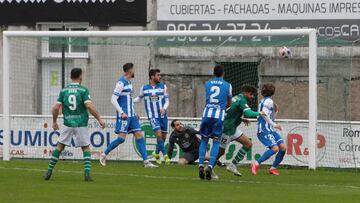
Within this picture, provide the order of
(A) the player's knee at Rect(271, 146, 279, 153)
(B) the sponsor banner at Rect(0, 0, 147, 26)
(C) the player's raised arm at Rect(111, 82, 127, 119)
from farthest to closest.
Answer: (B) the sponsor banner at Rect(0, 0, 147, 26) → (C) the player's raised arm at Rect(111, 82, 127, 119) → (A) the player's knee at Rect(271, 146, 279, 153)

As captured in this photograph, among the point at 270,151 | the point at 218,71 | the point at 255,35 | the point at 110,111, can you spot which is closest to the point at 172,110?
the point at 110,111

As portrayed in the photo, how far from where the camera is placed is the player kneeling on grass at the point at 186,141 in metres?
26.0

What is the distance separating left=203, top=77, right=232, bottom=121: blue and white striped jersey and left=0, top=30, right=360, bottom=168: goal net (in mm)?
4415

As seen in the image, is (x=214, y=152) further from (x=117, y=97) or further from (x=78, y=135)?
(x=117, y=97)

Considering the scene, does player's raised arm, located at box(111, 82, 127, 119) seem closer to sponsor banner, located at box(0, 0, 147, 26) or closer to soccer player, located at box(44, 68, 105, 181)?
soccer player, located at box(44, 68, 105, 181)

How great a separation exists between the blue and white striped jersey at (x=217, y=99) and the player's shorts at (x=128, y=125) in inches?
142

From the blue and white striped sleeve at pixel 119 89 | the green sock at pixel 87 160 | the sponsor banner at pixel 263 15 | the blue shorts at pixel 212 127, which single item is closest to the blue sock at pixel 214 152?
the blue shorts at pixel 212 127

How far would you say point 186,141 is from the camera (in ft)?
85.4

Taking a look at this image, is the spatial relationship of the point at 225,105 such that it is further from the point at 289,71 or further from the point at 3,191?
the point at 289,71

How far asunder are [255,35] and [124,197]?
380 inches

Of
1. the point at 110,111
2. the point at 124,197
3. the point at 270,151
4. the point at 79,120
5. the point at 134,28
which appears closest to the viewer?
the point at 124,197

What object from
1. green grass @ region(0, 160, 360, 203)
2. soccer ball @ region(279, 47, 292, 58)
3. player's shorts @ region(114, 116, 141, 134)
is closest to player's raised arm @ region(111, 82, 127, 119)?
player's shorts @ region(114, 116, 141, 134)

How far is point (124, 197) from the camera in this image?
1705 centimetres

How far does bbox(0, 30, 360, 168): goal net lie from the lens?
83.0 feet
